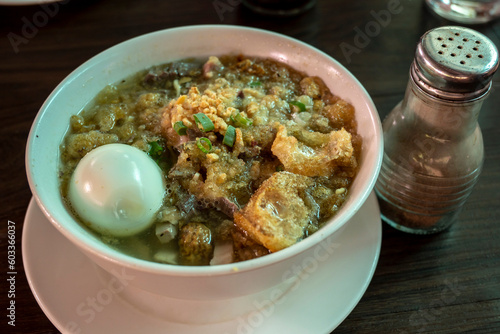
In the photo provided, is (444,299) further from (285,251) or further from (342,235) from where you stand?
(285,251)

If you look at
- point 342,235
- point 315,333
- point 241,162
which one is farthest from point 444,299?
point 241,162

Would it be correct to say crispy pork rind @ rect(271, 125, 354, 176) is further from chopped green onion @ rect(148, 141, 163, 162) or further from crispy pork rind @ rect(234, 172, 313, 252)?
chopped green onion @ rect(148, 141, 163, 162)

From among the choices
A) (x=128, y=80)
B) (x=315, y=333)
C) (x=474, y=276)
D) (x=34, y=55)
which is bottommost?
(x=474, y=276)

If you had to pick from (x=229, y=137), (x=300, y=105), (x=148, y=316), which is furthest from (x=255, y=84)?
(x=148, y=316)

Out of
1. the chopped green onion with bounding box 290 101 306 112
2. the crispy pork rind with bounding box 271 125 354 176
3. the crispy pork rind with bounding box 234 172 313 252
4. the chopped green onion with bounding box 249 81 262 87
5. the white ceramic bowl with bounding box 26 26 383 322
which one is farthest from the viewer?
the chopped green onion with bounding box 249 81 262 87

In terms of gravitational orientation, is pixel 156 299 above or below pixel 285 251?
below

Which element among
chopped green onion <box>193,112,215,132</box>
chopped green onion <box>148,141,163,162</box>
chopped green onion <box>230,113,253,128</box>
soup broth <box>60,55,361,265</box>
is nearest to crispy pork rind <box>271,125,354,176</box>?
soup broth <box>60,55,361,265</box>
